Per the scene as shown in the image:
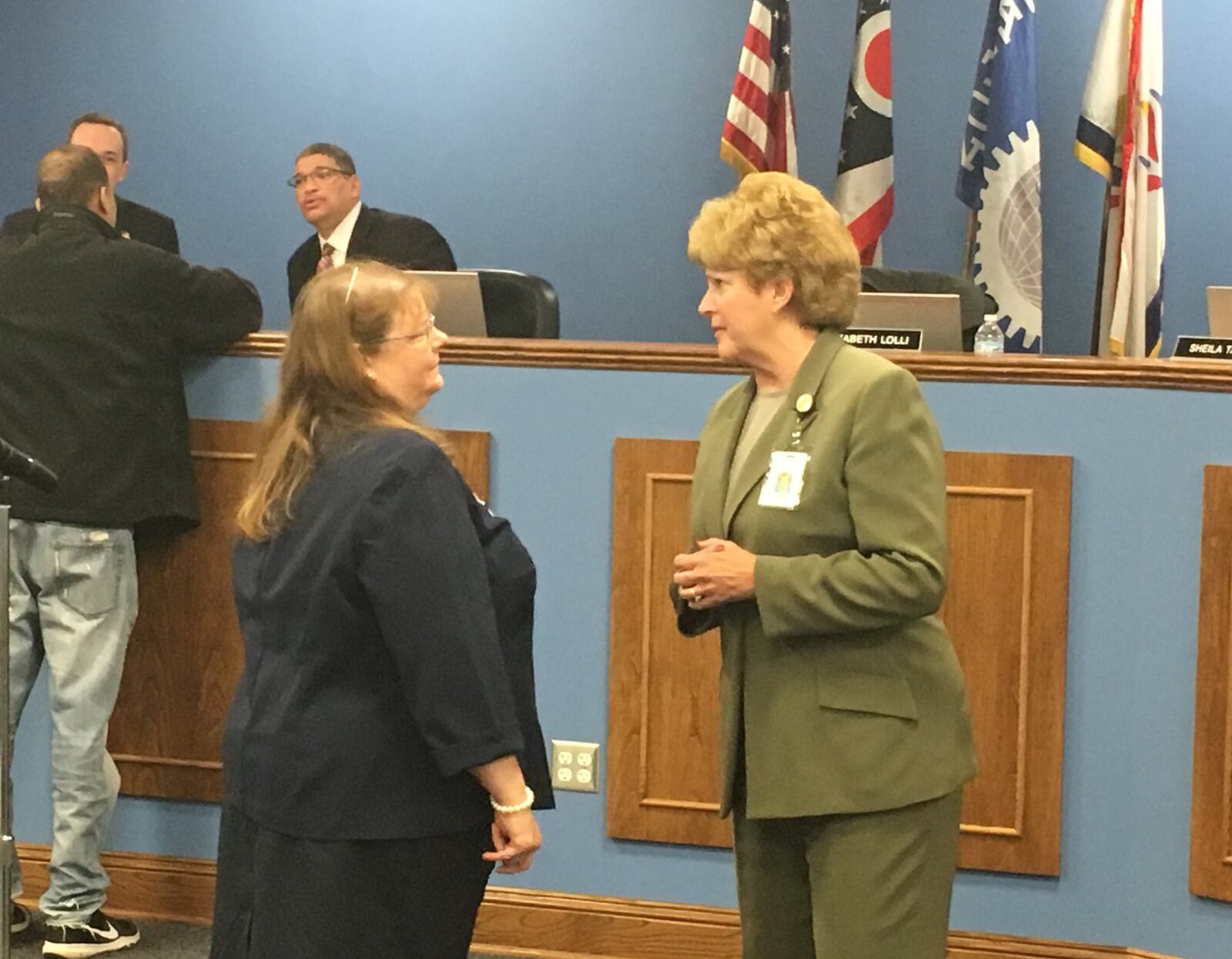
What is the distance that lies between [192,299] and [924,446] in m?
1.94

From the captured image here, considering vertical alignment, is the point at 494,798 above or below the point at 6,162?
below

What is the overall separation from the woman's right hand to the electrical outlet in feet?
5.23

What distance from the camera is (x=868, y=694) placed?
2148 millimetres

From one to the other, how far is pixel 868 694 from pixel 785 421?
373mm

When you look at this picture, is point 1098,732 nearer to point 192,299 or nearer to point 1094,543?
point 1094,543

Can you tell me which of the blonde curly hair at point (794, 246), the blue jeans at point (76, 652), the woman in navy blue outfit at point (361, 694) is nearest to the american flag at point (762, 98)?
the blue jeans at point (76, 652)

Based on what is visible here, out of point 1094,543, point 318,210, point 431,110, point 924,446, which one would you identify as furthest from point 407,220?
point 924,446

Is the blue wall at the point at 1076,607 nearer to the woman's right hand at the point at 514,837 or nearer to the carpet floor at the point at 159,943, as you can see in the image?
the carpet floor at the point at 159,943

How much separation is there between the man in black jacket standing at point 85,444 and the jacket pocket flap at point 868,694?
1.89 m

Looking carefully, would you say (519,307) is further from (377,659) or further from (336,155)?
(377,659)

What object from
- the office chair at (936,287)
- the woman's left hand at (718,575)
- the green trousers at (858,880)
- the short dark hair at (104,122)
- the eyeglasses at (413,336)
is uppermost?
the short dark hair at (104,122)

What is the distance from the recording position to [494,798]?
6.37 feet

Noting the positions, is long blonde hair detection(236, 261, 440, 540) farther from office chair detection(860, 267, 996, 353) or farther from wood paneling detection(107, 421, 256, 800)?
office chair detection(860, 267, 996, 353)

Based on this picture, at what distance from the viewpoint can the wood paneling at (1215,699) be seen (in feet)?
10.4
